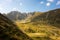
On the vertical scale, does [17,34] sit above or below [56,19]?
below

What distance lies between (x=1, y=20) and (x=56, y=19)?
17379 centimetres

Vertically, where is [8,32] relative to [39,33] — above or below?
above

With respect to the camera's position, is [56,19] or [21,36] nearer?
[21,36]

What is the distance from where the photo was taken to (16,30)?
2408 centimetres

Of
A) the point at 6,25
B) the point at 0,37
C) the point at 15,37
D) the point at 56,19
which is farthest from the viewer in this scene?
the point at 56,19

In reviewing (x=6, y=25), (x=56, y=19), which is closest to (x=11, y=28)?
(x=6, y=25)

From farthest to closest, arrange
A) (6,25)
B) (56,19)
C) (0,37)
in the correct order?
(56,19) → (6,25) → (0,37)

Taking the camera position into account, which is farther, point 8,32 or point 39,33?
point 39,33

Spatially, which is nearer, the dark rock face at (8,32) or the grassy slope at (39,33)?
the dark rock face at (8,32)

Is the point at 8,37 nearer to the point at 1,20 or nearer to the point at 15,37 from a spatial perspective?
the point at 15,37

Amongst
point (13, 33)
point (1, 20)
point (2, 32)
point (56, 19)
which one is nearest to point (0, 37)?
point (2, 32)

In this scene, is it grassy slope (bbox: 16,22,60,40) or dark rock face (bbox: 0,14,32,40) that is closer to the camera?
dark rock face (bbox: 0,14,32,40)

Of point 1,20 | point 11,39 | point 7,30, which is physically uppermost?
point 1,20

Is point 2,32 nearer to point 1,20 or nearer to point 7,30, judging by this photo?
point 7,30
